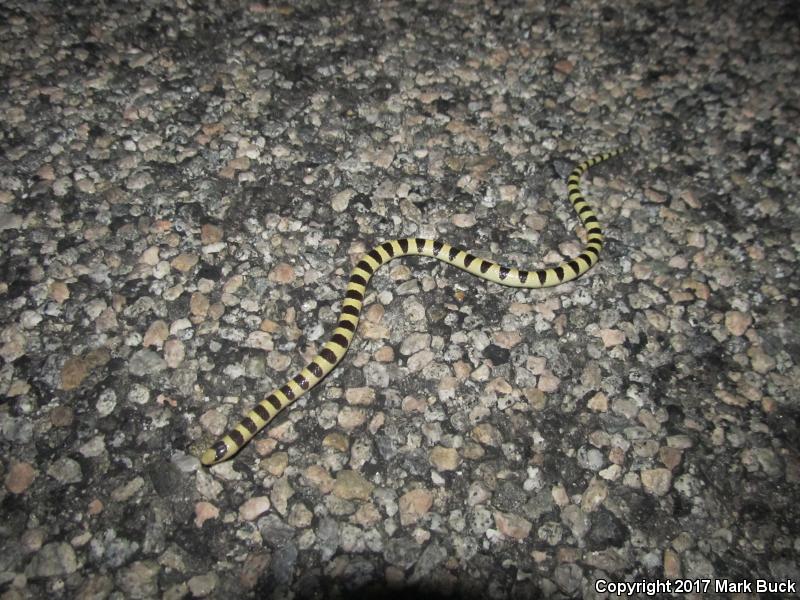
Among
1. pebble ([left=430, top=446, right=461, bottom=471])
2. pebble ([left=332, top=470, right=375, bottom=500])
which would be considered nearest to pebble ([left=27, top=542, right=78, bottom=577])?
pebble ([left=332, top=470, right=375, bottom=500])

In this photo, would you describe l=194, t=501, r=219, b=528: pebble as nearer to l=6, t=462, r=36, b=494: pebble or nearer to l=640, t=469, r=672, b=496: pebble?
l=6, t=462, r=36, b=494: pebble

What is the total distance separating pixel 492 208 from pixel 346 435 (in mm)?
2785

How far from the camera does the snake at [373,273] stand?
3912 mm

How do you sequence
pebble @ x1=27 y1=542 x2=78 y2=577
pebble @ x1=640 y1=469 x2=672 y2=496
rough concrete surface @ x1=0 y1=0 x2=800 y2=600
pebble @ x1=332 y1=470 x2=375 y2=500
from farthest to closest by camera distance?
pebble @ x1=640 y1=469 x2=672 y2=496 → pebble @ x1=332 y1=470 x2=375 y2=500 → rough concrete surface @ x1=0 y1=0 x2=800 y2=600 → pebble @ x1=27 y1=542 x2=78 y2=577

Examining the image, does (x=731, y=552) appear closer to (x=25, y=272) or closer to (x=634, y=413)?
(x=634, y=413)

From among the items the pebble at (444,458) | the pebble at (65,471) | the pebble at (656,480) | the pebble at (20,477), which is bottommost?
the pebble at (20,477)

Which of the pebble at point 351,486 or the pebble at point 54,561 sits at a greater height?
the pebble at point 351,486

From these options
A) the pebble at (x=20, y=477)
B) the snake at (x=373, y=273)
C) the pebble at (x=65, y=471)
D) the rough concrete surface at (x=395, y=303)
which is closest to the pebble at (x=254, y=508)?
the rough concrete surface at (x=395, y=303)

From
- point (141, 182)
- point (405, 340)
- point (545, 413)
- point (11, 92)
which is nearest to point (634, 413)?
point (545, 413)

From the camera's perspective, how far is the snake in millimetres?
3912

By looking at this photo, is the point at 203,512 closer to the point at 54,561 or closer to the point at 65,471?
the point at 54,561

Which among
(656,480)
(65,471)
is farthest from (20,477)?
(656,480)

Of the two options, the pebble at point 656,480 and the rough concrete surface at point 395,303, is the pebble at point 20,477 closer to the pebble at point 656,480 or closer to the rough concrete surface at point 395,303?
the rough concrete surface at point 395,303

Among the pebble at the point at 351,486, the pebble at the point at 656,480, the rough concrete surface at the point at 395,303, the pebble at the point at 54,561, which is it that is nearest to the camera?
the pebble at the point at 54,561
